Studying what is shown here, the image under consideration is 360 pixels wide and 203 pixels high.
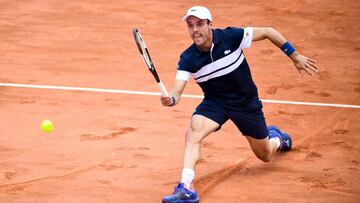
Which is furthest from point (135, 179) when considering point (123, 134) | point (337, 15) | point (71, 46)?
point (337, 15)

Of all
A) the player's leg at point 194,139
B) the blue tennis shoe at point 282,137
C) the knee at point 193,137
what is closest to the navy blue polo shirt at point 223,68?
the player's leg at point 194,139

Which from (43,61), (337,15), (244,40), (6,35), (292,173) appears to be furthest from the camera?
(337,15)

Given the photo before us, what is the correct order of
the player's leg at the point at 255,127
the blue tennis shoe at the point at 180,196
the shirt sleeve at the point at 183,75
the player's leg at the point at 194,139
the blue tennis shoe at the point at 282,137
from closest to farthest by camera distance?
the blue tennis shoe at the point at 180,196, the player's leg at the point at 194,139, the shirt sleeve at the point at 183,75, the player's leg at the point at 255,127, the blue tennis shoe at the point at 282,137

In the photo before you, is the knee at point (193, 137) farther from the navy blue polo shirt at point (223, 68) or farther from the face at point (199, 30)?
the face at point (199, 30)

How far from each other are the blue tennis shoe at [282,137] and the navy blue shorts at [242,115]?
747 mm

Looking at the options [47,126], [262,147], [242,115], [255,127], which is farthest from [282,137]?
[47,126]

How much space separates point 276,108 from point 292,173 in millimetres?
2427

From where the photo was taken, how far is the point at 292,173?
31.3 ft

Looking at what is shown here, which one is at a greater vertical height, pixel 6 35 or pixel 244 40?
pixel 244 40

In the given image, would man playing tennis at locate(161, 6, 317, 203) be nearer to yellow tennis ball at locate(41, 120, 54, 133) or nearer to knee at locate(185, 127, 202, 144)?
knee at locate(185, 127, 202, 144)

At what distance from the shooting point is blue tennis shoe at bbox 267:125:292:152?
32.9 feet

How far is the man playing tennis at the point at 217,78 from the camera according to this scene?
856 centimetres

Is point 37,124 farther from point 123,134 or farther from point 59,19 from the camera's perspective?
point 59,19

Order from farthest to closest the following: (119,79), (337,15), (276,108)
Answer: (337,15), (119,79), (276,108)
